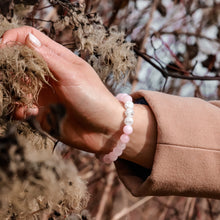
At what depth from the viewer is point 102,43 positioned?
3.13 feet

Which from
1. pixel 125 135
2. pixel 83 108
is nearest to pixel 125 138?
pixel 125 135

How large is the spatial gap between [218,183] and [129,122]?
0.31 m

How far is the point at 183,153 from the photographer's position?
0.87 m

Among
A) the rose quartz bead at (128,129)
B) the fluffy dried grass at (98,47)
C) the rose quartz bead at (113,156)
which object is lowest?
the rose quartz bead at (113,156)

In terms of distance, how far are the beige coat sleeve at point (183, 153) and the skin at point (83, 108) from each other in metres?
0.06

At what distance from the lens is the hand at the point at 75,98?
2.31 ft

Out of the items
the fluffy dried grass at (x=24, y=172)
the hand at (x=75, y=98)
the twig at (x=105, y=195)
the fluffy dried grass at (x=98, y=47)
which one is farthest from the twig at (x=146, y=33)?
the fluffy dried grass at (x=24, y=172)

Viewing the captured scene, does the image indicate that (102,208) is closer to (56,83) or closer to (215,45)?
(215,45)

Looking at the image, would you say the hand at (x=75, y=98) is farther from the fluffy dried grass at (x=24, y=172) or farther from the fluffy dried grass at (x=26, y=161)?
the fluffy dried grass at (x=24, y=172)

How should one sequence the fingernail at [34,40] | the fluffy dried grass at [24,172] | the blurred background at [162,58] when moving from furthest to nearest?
the blurred background at [162,58], the fingernail at [34,40], the fluffy dried grass at [24,172]

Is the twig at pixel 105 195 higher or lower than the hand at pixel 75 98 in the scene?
lower

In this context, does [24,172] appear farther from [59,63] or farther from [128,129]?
[128,129]

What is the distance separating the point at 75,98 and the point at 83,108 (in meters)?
0.04

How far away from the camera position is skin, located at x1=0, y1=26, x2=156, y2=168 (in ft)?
2.34
